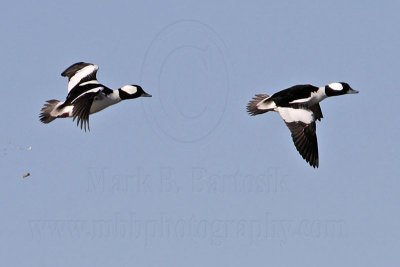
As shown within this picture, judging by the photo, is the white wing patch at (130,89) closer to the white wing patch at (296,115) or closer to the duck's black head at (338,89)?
the white wing patch at (296,115)

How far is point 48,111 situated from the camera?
28125 mm

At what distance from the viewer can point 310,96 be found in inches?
1125

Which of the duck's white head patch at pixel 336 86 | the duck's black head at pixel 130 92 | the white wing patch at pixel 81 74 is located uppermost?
the white wing patch at pixel 81 74

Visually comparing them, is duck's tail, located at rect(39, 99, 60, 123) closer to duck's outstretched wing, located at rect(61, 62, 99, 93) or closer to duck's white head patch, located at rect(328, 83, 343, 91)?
duck's outstretched wing, located at rect(61, 62, 99, 93)

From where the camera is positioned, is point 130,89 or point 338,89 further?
point 338,89

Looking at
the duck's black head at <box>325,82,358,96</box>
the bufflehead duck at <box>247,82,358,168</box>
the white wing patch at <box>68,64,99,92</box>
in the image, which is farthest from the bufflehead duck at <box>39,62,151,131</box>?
the duck's black head at <box>325,82,358,96</box>

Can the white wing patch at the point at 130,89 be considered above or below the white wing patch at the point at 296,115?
above

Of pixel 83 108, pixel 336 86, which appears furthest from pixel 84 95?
pixel 336 86

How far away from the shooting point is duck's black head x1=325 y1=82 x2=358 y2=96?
94.8 ft

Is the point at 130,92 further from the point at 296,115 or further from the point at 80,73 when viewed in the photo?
the point at 296,115

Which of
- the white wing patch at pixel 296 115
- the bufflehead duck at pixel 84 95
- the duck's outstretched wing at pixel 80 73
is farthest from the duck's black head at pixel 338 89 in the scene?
the duck's outstretched wing at pixel 80 73

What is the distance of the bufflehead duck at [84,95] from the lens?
2642 cm

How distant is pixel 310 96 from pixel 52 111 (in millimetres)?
6467

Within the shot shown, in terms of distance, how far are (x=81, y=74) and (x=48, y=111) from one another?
1.63 m
